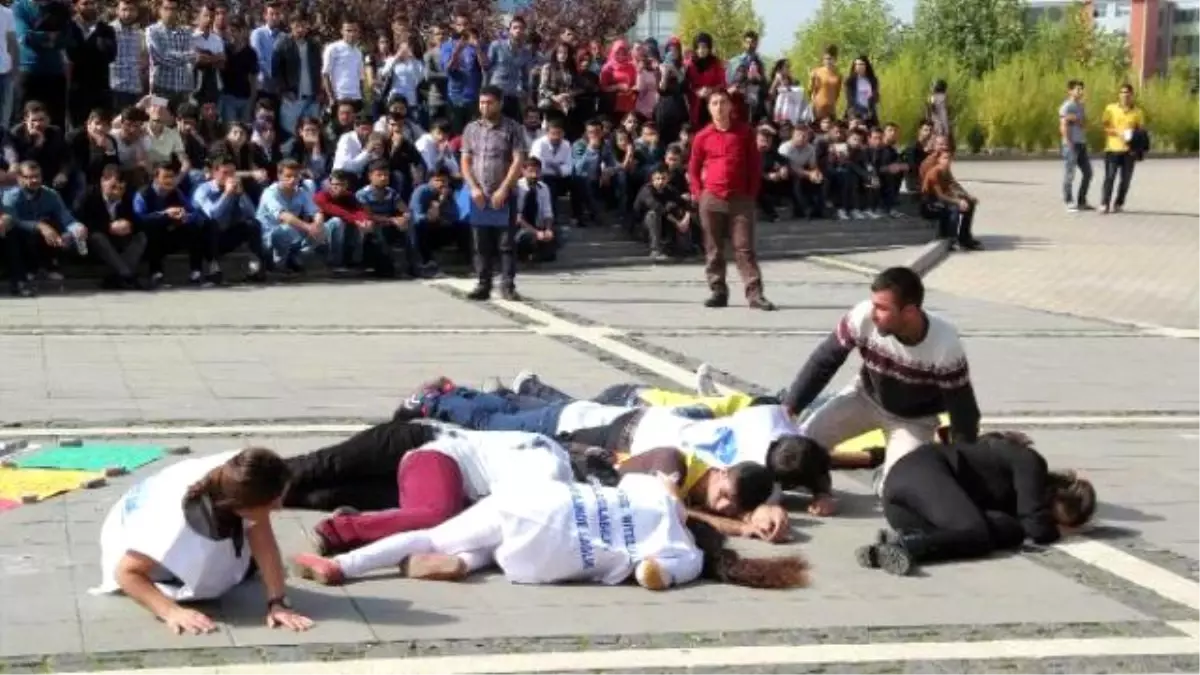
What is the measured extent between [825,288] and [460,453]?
10.8 metres

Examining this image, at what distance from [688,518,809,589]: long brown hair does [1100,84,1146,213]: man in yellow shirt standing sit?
67.7ft

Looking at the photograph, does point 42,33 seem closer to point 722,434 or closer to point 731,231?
point 731,231

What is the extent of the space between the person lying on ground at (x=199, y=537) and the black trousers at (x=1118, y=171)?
2255cm

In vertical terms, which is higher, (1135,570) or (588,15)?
(588,15)

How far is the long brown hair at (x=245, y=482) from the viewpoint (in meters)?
5.84

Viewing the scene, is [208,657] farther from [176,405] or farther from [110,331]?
[110,331]

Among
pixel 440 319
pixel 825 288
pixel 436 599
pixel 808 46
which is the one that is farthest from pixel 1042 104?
pixel 436 599

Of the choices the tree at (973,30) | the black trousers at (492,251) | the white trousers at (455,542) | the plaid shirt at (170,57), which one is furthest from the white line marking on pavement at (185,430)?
the tree at (973,30)

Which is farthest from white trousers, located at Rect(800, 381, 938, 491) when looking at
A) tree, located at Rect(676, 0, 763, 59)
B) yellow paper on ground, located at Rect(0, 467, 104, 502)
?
tree, located at Rect(676, 0, 763, 59)

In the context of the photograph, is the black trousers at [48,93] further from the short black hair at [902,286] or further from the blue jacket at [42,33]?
the short black hair at [902,286]

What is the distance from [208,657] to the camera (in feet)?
18.5

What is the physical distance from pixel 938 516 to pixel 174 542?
2923 millimetres

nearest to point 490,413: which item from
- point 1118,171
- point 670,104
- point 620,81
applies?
point 670,104

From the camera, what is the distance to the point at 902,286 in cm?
760
